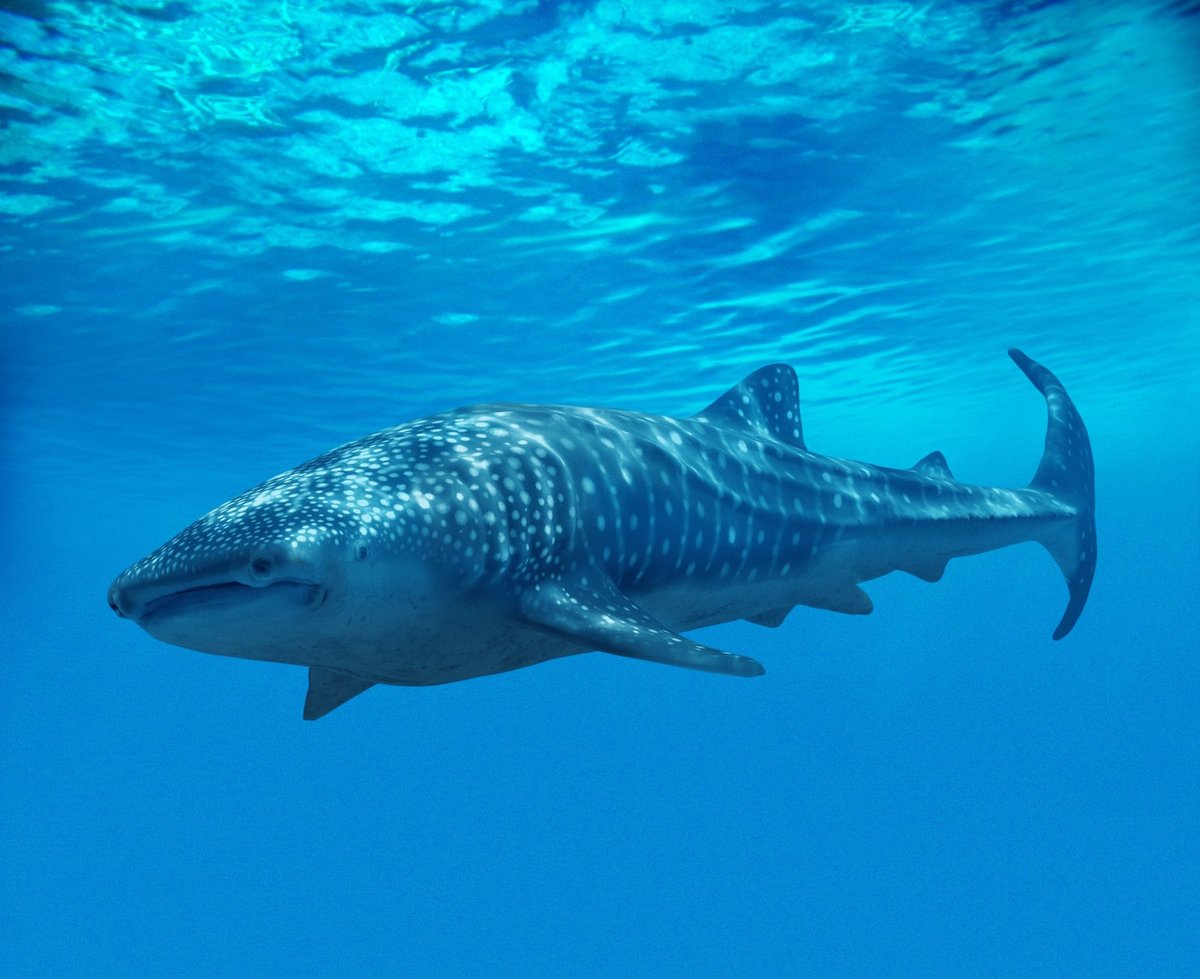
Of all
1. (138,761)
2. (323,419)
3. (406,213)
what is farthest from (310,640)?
(138,761)

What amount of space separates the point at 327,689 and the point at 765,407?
4.22m

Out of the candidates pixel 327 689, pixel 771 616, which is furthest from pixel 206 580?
pixel 771 616

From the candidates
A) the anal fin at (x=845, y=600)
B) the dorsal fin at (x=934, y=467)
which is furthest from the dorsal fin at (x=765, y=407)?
the dorsal fin at (x=934, y=467)

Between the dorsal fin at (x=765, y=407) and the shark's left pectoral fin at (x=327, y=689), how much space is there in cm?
345

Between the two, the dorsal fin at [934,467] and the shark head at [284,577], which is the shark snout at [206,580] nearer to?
the shark head at [284,577]

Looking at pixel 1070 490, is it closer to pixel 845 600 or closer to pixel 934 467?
pixel 934 467

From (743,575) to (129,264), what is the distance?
14508mm

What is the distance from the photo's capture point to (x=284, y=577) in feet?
11.1

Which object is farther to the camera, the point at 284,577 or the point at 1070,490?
the point at 1070,490

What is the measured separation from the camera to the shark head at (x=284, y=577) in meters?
3.34

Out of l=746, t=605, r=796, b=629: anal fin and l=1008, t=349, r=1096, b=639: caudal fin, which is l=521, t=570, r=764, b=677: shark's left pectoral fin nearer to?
l=746, t=605, r=796, b=629: anal fin

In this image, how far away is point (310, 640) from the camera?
12.4 ft

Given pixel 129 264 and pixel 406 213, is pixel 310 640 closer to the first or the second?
pixel 406 213

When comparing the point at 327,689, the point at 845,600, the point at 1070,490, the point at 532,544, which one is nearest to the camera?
the point at 532,544
